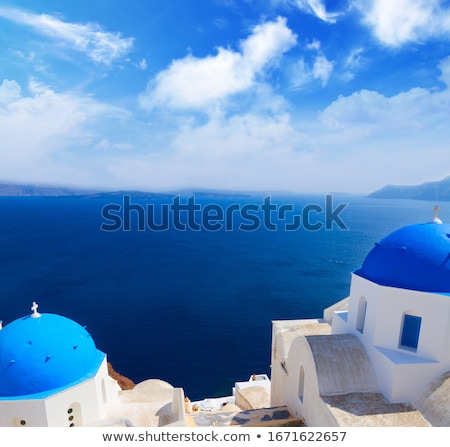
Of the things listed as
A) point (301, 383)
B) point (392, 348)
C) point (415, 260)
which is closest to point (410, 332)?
point (392, 348)

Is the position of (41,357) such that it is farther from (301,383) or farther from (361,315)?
(361,315)

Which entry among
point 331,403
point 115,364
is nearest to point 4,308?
point 115,364

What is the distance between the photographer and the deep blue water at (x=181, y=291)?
1156 inches

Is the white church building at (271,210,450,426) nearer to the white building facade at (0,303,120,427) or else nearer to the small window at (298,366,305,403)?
the small window at (298,366,305,403)

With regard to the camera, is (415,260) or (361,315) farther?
(361,315)

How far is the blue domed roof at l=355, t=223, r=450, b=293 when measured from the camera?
1014cm

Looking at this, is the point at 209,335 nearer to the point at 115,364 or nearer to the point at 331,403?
the point at 115,364

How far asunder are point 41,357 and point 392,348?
12158 mm

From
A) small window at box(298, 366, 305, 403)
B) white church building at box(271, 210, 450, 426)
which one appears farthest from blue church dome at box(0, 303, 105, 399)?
white church building at box(271, 210, 450, 426)

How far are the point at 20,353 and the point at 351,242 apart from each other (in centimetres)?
7757

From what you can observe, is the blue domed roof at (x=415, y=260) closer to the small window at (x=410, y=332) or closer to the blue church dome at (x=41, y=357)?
the small window at (x=410, y=332)

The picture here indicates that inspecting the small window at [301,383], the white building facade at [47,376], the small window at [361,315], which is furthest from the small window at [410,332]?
the white building facade at [47,376]

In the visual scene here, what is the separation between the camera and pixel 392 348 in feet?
35.3

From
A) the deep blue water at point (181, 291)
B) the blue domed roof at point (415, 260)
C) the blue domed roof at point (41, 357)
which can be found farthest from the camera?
the deep blue water at point (181, 291)
